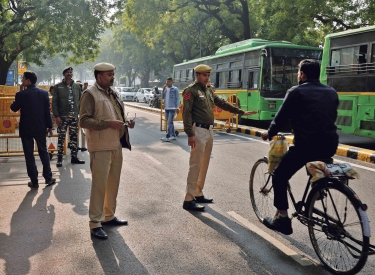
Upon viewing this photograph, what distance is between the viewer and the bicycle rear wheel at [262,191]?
5.04 meters

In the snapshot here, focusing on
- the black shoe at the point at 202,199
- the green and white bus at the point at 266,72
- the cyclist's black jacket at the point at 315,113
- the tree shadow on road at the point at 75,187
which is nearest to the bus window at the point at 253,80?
the green and white bus at the point at 266,72

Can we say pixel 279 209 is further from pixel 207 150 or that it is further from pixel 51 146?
pixel 51 146

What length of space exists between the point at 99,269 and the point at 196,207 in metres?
2.06

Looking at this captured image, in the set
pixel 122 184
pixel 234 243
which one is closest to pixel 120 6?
pixel 122 184

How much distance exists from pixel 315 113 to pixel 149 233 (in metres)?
2.08

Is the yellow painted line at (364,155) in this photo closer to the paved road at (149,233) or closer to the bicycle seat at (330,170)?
the paved road at (149,233)

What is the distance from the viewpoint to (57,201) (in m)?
6.36

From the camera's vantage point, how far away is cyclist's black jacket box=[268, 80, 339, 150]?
13.3 feet

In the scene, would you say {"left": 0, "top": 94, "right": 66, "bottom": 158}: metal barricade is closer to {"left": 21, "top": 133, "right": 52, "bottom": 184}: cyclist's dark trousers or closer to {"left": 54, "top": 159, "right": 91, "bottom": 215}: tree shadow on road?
{"left": 54, "top": 159, "right": 91, "bottom": 215}: tree shadow on road

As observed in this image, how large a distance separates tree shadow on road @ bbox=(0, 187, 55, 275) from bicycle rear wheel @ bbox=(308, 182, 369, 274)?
2.43 metres

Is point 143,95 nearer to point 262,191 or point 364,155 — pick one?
point 364,155

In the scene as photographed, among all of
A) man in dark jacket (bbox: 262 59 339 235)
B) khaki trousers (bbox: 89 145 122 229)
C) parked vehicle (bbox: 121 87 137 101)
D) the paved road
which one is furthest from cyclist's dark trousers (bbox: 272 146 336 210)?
parked vehicle (bbox: 121 87 137 101)

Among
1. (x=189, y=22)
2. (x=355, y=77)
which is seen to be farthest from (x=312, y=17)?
(x=189, y=22)

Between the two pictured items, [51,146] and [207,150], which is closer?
[207,150]
